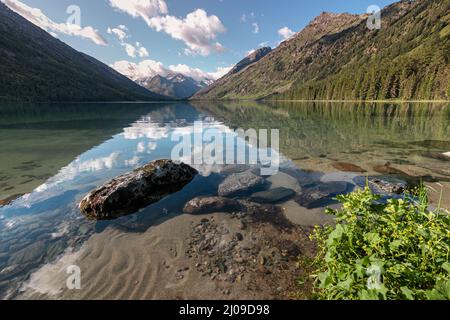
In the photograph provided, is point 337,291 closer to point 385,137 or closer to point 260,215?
point 260,215

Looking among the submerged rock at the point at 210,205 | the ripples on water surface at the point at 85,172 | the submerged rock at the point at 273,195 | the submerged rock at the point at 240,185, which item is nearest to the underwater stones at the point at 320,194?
the submerged rock at the point at 273,195

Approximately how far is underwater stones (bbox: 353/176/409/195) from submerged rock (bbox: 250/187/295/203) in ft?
14.0

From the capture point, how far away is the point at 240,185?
1311 centimetres

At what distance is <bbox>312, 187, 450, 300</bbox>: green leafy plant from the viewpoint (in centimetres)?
389

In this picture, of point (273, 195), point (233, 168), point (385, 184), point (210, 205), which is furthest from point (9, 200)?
point (385, 184)

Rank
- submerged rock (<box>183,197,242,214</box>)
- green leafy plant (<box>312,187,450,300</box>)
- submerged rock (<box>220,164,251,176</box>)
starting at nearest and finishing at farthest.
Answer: green leafy plant (<box>312,187,450,300</box>) < submerged rock (<box>183,197,242,214</box>) < submerged rock (<box>220,164,251,176</box>)

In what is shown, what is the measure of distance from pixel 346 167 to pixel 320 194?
20.2ft

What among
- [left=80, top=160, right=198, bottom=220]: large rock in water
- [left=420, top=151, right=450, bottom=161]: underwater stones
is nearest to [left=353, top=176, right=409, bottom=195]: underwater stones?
[left=420, top=151, right=450, bottom=161]: underwater stones

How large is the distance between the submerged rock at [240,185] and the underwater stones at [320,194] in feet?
8.05

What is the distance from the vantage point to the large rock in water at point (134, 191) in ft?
33.7

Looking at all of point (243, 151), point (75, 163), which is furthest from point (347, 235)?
point (75, 163)

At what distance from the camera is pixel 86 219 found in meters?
9.82

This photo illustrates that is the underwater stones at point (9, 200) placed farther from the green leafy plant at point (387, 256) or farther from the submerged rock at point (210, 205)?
the green leafy plant at point (387, 256)

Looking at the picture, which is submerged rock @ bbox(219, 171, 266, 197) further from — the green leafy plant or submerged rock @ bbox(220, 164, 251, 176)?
the green leafy plant
